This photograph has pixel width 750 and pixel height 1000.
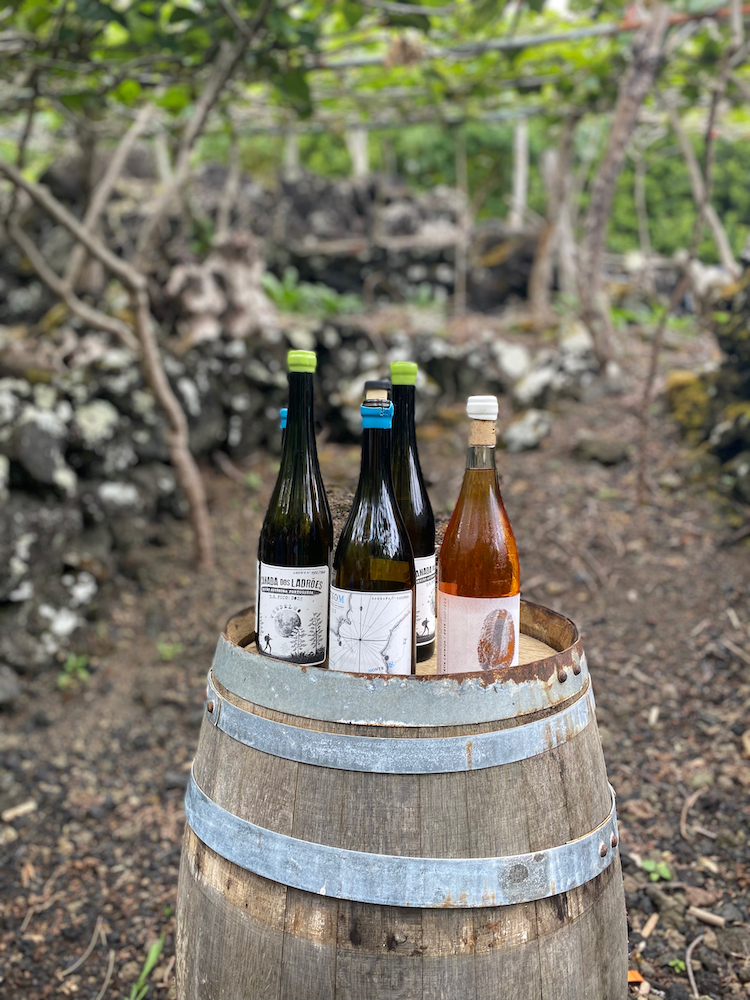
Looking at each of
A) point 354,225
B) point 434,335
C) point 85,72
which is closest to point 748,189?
point 354,225

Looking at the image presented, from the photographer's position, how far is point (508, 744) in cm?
136

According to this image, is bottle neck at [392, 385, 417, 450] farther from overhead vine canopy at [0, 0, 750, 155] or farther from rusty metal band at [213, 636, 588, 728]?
overhead vine canopy at [0, 0, 750, 155]

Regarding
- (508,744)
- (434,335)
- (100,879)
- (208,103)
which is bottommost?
(100,879)

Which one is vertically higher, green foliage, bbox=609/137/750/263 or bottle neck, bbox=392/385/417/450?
bottle neck, bbox=392/385/417/450

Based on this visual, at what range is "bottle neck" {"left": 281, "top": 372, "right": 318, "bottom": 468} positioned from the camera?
5.39ft

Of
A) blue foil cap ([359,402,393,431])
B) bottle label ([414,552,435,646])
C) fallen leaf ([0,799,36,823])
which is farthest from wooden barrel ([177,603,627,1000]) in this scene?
fallen leaf ([0,799,36,823])

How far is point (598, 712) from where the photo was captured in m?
3.46

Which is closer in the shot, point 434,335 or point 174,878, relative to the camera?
point 174,878

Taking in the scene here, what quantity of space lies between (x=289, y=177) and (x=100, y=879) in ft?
39.8

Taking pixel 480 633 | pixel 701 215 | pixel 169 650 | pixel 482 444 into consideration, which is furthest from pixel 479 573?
pixel 701 215

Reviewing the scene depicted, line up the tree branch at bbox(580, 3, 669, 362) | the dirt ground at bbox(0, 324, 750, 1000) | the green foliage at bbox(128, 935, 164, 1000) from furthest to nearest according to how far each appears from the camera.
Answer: the tree branch at bbox(580, 3, 669, 362)
the dirt ground at bbox(0, 324, 750, 1000)
the green foliage at bbox(128, 935, 164, 1000)

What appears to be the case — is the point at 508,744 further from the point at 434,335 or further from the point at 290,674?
the point at 434,335

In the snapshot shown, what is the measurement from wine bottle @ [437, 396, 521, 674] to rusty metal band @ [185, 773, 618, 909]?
35cm

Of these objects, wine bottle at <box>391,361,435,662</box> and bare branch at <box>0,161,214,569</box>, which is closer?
wine bottle at <box>391,361,435,662</box>
